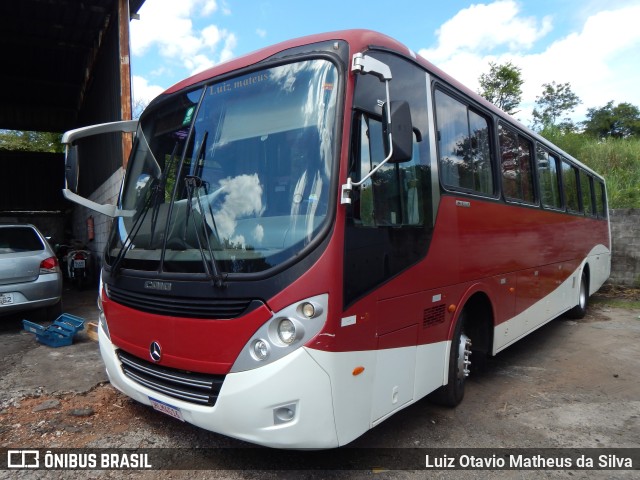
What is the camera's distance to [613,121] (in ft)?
141

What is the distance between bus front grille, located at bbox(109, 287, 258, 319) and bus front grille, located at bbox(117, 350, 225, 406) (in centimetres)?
38

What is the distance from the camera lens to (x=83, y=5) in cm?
1145

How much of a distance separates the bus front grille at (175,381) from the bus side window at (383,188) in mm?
1357

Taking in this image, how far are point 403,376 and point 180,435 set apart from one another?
5.88 feet

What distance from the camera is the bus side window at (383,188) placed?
298cm

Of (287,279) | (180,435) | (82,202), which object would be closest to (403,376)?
(287,279)

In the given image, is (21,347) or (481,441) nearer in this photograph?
(481,441)

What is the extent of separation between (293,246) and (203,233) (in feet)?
2.13

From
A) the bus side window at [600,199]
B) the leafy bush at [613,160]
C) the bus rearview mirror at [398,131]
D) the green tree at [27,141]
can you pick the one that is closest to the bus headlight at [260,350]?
the bus rearview mirror at [398,131]

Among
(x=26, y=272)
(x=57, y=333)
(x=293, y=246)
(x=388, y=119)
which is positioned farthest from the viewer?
(x=26, y=272)

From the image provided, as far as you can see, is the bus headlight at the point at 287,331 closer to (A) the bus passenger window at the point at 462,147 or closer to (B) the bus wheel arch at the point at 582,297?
(A) the bus passenger window at the point at 462,147

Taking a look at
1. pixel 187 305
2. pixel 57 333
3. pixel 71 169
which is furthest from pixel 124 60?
pixel 187 305

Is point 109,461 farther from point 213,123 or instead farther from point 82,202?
point 213,123

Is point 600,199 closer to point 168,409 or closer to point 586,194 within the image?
point 586,194
